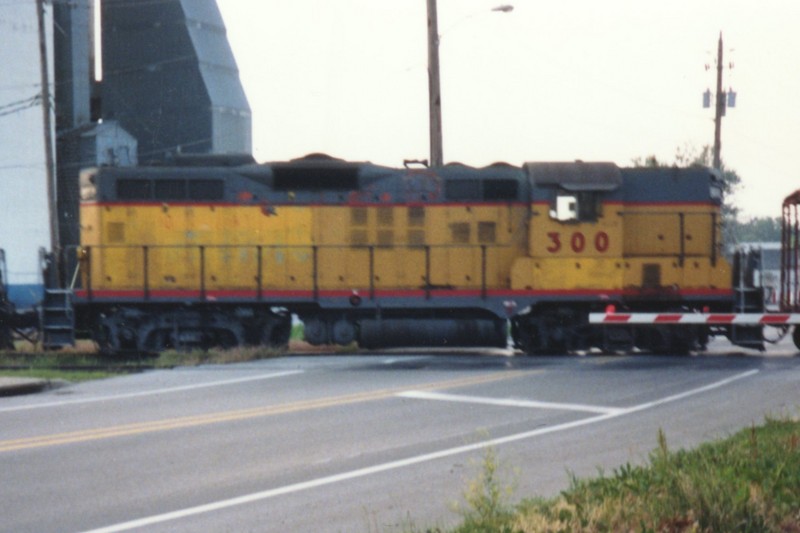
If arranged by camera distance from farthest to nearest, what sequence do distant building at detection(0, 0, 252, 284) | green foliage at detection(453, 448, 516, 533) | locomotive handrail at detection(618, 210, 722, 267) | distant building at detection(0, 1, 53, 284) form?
distant building at detection(0, 0, 252, 284)
distant building at detection(0, 1, 53, 284)
locomotive handrail at detection(618, 210, 722, 267)
green foliage at detection(453, 448, 516, 533)

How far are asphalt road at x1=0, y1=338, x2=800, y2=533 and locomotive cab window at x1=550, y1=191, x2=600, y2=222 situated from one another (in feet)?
11.9

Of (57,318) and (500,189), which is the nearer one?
(57,318)

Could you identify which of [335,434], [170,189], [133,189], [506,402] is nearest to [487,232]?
[170,189]

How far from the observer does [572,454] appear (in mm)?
11156

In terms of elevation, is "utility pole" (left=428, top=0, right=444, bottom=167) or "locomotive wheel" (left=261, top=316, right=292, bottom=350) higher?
"utility pole" (left=428, top=0, right=444, bottom=167)

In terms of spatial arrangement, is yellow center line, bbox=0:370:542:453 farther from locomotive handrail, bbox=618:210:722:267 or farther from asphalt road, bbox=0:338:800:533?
locomotive handrail, bbox=618:210:722:267

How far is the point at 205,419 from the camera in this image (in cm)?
1359

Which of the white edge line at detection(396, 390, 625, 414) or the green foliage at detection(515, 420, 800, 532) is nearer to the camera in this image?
the green foliage at detection(515, 420, 800, 532)

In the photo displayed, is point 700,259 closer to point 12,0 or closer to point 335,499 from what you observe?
→ point 335,499

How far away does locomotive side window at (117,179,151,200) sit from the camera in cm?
2248

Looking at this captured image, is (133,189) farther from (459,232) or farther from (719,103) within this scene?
(719,103)

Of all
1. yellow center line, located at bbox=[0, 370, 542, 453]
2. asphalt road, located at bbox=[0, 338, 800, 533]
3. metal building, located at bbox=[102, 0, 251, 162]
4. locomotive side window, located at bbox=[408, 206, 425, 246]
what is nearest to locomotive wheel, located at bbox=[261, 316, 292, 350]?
asphalt road, located at bbox=[0, 338, 800, 533]

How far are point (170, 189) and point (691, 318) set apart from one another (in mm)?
10971

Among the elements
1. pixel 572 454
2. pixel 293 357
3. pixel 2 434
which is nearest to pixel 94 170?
pixel 293 357
